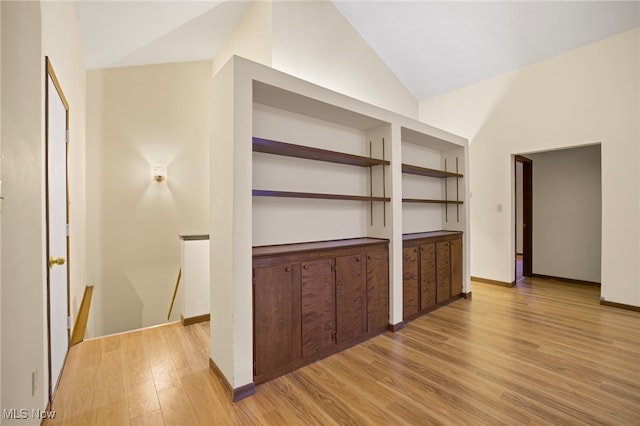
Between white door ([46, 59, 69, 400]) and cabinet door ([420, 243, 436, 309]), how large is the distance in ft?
11.1

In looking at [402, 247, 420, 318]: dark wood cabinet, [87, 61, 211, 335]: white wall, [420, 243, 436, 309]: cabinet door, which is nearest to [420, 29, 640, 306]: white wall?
[420, 243, 436, 309]: cabinet door

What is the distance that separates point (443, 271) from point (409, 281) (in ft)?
2.53

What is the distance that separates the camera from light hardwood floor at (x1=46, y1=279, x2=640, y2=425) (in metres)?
1.82

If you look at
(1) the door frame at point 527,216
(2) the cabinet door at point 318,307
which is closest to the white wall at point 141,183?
(2) the cabinet door at point 318,307

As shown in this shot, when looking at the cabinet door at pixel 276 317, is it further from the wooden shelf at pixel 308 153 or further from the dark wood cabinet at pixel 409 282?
the dark wood cabinet at pixel 409 282

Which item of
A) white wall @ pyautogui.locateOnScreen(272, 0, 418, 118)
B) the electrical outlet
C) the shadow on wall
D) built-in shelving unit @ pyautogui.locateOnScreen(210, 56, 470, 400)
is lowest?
the shadow on wall

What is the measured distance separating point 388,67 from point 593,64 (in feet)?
9.51

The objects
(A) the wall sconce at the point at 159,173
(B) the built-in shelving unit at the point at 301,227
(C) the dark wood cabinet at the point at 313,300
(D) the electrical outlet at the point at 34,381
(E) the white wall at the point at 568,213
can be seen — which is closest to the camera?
(D) the electrical outlet at the point at 34,381

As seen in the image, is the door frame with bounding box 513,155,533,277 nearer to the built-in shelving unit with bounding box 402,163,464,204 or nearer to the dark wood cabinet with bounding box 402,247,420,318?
the built-in shelving unit with bounding box 402,163,464,204

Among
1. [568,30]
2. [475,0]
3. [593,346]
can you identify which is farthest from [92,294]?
[568,30]

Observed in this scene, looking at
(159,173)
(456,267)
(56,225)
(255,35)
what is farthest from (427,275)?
(159,173)

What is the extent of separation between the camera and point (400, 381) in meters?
2.18

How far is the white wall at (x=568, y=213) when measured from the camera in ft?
15.9

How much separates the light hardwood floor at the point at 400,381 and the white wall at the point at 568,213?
214 cm
